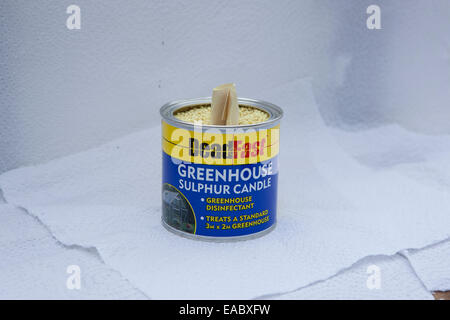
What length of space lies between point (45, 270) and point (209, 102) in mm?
432

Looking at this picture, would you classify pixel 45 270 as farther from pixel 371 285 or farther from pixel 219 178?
pixel 371 285

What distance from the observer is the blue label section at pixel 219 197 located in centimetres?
123

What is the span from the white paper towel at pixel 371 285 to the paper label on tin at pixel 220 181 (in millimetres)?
187

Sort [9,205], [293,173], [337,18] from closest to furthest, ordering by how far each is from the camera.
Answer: [9,205] < [293,173] < [337,18]

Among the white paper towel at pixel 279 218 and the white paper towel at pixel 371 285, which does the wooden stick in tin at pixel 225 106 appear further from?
the white paper towel at pixel 371 285

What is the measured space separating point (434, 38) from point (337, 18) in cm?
23

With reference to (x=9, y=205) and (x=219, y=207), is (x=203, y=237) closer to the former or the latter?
(x=219, y=207)

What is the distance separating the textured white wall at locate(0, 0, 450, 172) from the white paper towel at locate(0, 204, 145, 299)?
0.33 m

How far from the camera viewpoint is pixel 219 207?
1235 mm

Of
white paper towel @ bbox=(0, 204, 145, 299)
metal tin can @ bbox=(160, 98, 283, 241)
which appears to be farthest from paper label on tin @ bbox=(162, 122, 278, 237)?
white paper towel @ bbox=(0, 204, 145, 299)

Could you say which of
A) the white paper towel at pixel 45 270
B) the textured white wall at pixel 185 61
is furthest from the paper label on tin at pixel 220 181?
the textured white wall at pixel 185 61

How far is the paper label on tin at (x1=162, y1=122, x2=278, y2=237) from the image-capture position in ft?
3.98

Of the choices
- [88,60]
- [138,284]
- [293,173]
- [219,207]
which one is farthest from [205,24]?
[138,284]

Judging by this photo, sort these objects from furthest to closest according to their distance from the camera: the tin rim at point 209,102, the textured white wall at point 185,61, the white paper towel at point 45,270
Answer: the textured white wall at point 185,61
the tin rim at point 209,102
the white paper towel at point 45,270
